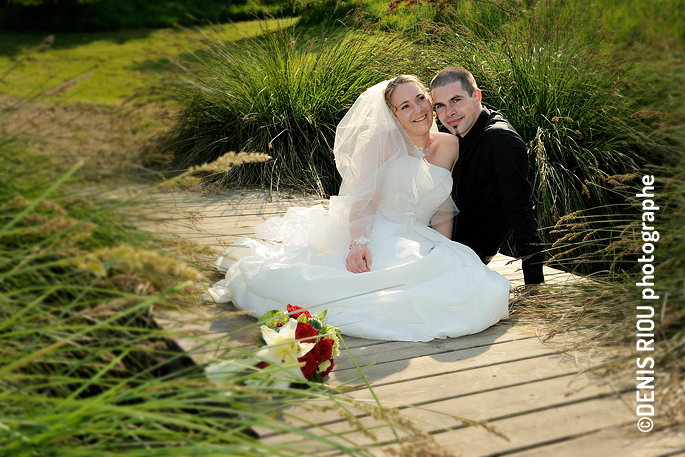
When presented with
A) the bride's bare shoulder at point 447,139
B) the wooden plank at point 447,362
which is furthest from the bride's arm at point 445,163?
the wooden plank at point 447,362

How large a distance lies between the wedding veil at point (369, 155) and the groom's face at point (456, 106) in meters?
0.25

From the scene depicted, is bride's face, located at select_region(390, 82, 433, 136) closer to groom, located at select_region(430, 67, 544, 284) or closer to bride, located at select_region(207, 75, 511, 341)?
bride, located at select_region(207, 75, 511, 341)

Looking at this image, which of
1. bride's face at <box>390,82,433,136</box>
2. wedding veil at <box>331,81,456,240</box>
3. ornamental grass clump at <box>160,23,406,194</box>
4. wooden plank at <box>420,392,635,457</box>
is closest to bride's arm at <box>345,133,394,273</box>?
wedding veil at <box>331,81,456,240</box>

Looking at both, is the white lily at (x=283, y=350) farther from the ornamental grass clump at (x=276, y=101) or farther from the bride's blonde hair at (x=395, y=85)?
the ornamental grass clump at (x=276, y=101)

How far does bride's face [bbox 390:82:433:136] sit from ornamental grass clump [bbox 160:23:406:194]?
5.65 feet

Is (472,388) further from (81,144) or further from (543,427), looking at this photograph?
(81,144)

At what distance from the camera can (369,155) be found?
301 cm

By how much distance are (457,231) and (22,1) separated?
39.7 ft

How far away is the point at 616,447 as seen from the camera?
1.55m

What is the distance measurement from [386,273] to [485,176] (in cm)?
97

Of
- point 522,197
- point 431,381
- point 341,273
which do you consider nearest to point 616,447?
point 431,381

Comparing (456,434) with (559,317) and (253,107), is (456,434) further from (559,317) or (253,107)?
(253,107)

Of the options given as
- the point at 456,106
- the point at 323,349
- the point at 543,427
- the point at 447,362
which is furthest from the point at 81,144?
the point at 456,106

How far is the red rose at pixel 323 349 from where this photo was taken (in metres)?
1.91
